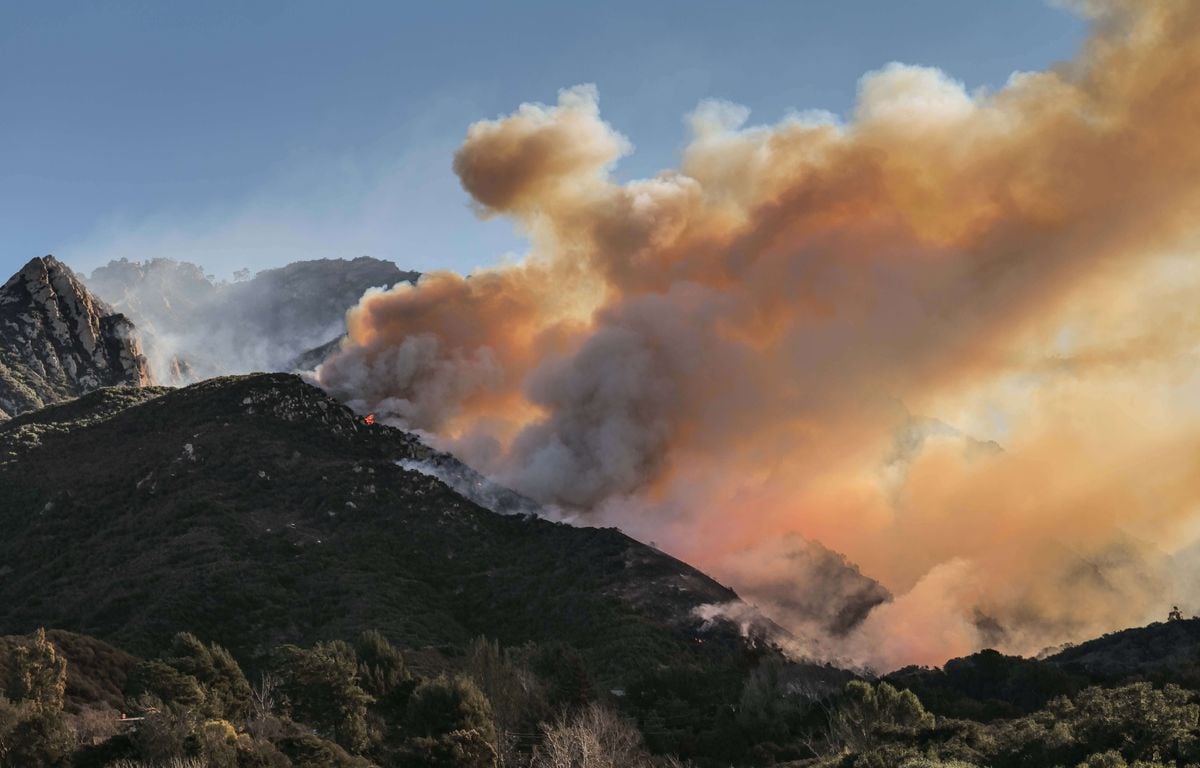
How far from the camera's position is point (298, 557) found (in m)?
154

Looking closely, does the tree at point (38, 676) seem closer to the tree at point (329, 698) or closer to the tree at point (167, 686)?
the tree at point (167, 686)

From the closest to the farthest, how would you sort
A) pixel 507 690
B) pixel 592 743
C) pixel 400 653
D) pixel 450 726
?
pixel 592 743
pixel 450 726
pixel 507 690
pixel 400 653

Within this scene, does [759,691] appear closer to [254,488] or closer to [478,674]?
[478,674]

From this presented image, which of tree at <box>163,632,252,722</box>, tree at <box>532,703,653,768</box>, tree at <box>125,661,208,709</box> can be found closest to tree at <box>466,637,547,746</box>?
tree at <box>532,703,653,768</box>

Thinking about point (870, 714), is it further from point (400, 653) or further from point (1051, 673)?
point (400, 653)

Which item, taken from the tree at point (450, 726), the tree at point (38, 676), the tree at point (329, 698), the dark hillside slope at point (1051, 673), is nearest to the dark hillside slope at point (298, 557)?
the dark hillside slope at point (1051, 673)

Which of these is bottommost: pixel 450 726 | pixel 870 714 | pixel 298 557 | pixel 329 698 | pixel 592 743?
pixel 592 743

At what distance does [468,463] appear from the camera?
193 metres

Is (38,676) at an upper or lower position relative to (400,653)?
lower

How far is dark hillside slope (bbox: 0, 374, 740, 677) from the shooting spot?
132750 mm

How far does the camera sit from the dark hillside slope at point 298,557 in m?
133

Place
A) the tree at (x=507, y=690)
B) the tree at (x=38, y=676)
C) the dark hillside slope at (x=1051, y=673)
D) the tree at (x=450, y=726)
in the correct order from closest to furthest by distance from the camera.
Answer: the tree at (x=450, y=726) < the tree at (x=38, y=676) < the tree at (x=507, y=690) < the dark hillside slope at (x=1051, y=673)

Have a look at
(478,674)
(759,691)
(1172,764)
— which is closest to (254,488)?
(478,674)

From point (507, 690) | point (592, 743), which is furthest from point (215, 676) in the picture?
point (592, 743)
